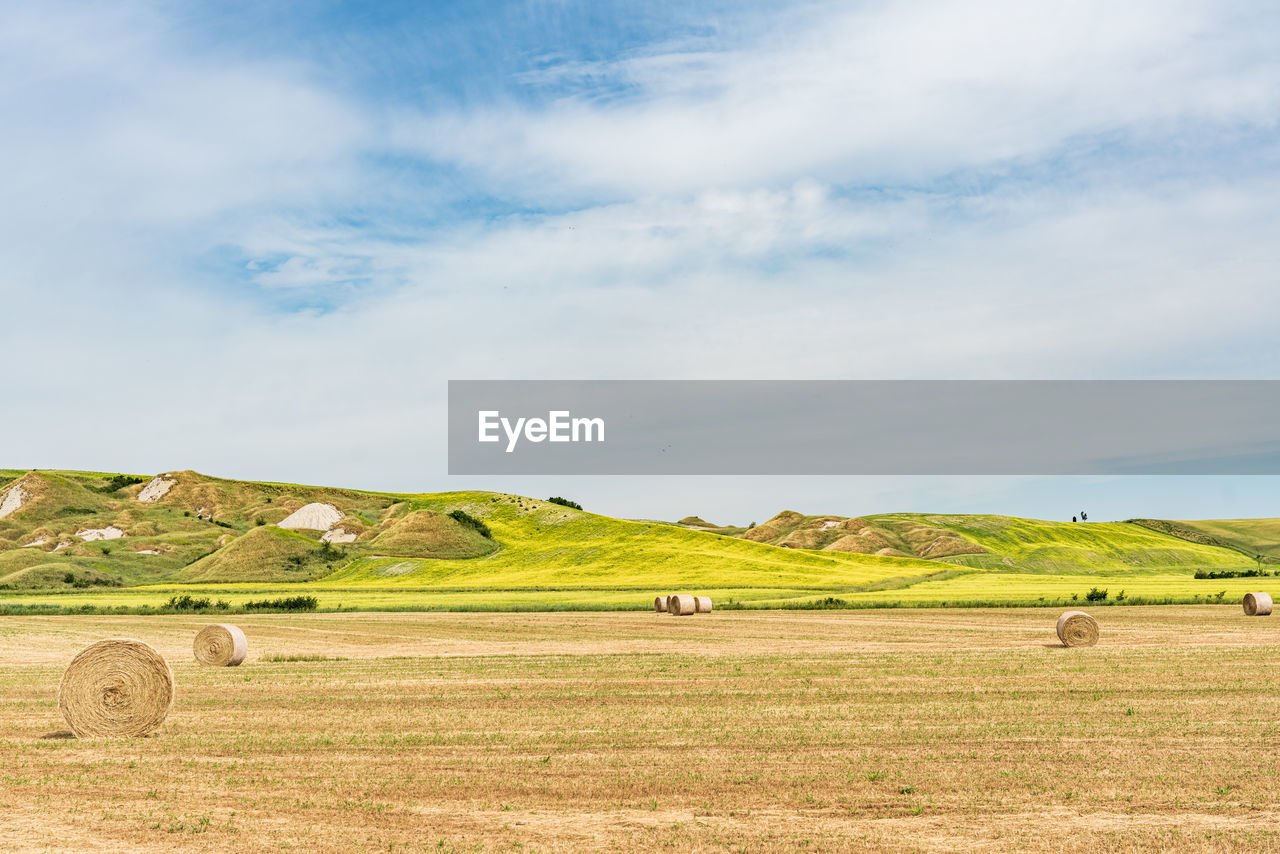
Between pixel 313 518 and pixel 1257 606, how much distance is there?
153417 millimetres

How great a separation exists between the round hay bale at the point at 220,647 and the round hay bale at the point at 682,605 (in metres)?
27.7

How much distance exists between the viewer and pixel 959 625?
46.1m

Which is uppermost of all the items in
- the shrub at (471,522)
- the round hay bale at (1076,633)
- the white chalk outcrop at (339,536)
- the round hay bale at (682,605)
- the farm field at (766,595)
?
the shrub at (471,522)

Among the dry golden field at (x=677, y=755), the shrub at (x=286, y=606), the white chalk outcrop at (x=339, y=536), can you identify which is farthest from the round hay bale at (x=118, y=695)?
the white chalk outcrop at (x=339, y=536)

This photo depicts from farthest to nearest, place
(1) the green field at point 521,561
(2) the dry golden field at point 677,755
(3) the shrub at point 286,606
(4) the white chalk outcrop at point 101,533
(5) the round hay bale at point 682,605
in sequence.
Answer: (4) the white chalk outcrop at point 101,533 < (1) the green field at point 521,561 < (3) the shrub at point 286,606 < (5) the round hay bale at point 682,605 < (2) the dry golden field at point 677,755

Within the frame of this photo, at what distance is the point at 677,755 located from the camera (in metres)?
17.2

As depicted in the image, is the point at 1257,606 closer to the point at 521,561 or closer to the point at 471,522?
the point at 521,561

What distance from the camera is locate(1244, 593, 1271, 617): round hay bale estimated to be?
5003 cm

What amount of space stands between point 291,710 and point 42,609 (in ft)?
173

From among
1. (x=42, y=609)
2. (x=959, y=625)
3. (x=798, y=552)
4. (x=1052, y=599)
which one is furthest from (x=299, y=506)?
(x=959, y=625)

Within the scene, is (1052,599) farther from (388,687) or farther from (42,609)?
(42,609)

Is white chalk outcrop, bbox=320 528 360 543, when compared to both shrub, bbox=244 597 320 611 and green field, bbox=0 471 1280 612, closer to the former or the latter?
green field, bbox=0 471 1280 612

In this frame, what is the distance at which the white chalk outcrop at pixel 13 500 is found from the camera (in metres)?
183

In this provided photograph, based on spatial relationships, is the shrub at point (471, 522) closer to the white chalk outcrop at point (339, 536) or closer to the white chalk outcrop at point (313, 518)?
the white chalk outcrop at point (339, 536)
